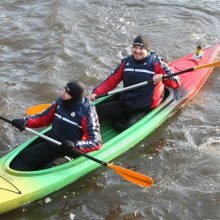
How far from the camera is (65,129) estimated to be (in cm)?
A: 577

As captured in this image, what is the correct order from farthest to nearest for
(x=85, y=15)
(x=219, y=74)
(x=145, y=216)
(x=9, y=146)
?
(x=85, y=15)
(x=219, y=74)
(x=9, y=146)
(x=145, y=216)

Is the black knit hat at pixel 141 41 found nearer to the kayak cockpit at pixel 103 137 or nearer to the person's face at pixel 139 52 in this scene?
the person's face at pixel 139 52

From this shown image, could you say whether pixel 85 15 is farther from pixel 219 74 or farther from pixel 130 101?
pixel 130 101

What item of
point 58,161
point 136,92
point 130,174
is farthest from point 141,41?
point 58,161

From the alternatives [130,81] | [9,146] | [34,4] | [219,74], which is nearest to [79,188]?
[9,146]

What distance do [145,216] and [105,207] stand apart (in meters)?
0.55

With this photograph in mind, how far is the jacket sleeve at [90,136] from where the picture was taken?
555cm

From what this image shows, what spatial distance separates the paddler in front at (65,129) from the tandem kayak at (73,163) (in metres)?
0.15

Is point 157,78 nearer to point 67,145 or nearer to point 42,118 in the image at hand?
point 42,118

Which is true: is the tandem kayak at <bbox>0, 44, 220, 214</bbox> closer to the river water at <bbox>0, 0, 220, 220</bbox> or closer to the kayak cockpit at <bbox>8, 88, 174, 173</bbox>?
the kayak cockpit at <bbox>8, 88, 174, 173</bbox>

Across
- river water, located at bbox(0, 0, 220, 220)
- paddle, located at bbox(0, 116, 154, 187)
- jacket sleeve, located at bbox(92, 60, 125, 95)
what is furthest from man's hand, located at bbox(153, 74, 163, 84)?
paddle, located at bbox(0, 116, 154, 187)

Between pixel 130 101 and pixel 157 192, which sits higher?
pixel 130 101

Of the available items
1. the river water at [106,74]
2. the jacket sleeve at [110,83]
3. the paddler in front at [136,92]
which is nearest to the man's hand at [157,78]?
the paddler in front at [136,92]

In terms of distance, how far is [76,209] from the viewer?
571cm
